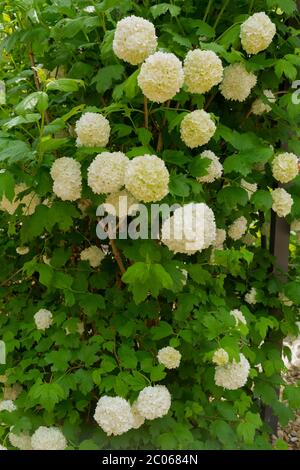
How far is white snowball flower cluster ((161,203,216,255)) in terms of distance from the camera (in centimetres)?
156

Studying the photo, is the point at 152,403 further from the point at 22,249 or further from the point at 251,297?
the point at 22,249

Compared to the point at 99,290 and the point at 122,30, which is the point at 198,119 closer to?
the point at 122,30

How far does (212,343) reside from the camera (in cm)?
194

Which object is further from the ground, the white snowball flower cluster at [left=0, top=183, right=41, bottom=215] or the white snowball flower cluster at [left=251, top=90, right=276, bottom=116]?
the white snowball flower cluster at [left=251, top=90, right=276, bottom=116]

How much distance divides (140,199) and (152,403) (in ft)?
2.24

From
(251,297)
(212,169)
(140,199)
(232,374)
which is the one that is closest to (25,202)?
(140,199)

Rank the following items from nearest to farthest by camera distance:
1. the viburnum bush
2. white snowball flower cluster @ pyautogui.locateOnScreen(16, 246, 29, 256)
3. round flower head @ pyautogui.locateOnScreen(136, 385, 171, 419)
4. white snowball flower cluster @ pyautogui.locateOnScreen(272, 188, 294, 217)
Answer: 1. the viburnum bush
2. round flower head @ pyautogui.locateOnScreen(136, 385, 171, 419)
3. white snowball flower cluster @ pyautogui.locateOnScreen(272, 188, 294, 217)
4. white snowball flower cluster @ pyautogui.locateOnScreen(16, 246, 29, 256)

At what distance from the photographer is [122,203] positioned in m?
1.69

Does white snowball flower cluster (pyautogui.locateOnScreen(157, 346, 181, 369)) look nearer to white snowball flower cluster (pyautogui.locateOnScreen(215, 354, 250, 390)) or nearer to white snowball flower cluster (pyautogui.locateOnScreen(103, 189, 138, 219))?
white snowball flower cluster (pyautogui.locateOnScreen(215, 354, 250, 390))

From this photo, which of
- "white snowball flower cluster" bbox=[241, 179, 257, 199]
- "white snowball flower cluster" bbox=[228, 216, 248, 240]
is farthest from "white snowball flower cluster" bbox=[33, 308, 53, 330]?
"white snowball flower cluster" bbox=[241, 179, 257, 199]

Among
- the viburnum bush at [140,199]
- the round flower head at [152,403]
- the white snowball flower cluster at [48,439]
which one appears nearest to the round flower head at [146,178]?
the viburnum bush at [140,199]

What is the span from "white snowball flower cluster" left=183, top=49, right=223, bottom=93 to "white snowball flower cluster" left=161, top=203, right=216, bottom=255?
1.25 feet
